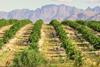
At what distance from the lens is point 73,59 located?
31266 mm

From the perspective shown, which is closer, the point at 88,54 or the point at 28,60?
the point at 28,60

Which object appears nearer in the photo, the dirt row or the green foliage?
the green foliage

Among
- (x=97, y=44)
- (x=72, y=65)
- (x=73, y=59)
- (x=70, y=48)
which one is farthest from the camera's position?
(x=97, y=44)

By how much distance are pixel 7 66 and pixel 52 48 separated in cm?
1599

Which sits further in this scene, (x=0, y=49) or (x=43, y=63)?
(x=0, y=49)

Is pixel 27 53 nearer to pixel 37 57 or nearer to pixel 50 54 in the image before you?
pixel 37 57

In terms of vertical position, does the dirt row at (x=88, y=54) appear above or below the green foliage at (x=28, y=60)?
below

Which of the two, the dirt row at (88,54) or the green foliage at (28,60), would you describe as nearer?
the green foliage at (28,60)

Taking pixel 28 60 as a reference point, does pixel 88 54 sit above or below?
below

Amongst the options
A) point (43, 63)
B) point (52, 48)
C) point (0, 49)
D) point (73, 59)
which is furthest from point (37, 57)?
point (52, 48)

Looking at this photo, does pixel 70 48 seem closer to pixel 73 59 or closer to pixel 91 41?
pixel 73 59

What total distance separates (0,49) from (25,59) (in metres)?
17.1

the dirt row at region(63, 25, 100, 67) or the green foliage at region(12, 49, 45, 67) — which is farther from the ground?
the green foliage at region(12, 49, 45, 67)

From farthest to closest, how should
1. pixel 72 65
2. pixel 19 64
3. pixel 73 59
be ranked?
pixel 73 59 → pixel 72 65 → pixel 19 64
